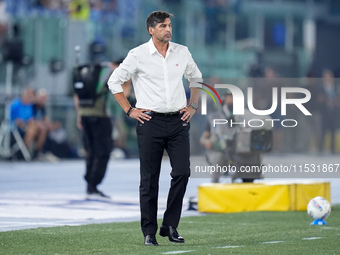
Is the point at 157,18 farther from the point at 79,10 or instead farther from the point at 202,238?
the point at 79,10

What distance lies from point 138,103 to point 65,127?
20675mm

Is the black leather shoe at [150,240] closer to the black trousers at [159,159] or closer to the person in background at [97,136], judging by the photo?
the black trousers at [159,159]

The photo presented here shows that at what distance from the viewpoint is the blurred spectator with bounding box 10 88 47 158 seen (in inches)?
948

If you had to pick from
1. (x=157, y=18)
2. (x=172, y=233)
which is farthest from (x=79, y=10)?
(x=172, y=233)

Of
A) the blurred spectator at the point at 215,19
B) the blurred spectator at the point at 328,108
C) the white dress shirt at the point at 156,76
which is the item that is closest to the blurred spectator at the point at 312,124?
the blurred spectator at the point at 328,108

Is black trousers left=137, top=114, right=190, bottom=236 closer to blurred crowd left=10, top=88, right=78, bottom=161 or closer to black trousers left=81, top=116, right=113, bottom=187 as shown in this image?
black trousers left=81, top=116, right=113, bottom=187

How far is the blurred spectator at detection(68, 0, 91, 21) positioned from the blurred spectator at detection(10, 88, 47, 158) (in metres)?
7.48

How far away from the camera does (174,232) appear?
318 inches

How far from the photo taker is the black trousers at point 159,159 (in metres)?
7.95

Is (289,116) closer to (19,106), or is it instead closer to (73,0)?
(19,106)

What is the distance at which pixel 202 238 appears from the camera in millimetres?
8641

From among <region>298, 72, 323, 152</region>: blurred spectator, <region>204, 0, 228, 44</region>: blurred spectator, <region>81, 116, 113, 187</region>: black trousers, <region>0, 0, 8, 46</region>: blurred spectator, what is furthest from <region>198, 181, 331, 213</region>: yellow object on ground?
<region>204, 0, 228, 44</region>: blurred spectator

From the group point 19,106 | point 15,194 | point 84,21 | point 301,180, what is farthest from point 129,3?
point 301,180

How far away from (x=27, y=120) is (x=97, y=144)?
10.9 metres
